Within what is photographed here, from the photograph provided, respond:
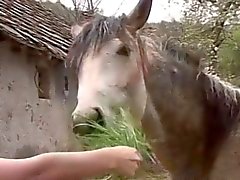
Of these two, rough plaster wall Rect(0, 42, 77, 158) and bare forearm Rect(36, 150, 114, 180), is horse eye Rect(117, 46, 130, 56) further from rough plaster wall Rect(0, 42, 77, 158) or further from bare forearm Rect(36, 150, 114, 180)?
rough plaster wall Rect(0, 42, 77, 158)

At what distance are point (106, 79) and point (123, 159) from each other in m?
1.11

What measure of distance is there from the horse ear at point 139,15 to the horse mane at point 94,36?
0.15 ft

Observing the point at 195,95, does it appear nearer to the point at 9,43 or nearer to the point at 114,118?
the point at 114,118

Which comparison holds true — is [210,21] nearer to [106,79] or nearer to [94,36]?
[94,36]

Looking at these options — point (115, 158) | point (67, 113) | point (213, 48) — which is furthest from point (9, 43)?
point (115, 158)

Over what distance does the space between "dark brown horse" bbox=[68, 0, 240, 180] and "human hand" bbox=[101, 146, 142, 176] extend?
114 cm

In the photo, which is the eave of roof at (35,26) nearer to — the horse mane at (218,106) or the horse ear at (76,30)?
the horse ear at (76,30)

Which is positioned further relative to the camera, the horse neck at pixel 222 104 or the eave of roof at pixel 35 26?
the eave of roof at pixel 35 26

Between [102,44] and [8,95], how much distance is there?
5013 millimetres

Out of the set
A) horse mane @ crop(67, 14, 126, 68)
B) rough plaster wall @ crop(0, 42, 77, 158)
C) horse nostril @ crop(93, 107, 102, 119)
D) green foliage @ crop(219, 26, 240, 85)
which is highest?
horse mane @ crop(67, 14, 126, 68)

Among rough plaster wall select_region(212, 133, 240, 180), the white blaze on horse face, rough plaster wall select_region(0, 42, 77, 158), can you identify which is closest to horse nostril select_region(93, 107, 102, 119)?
the white blaze on horse face

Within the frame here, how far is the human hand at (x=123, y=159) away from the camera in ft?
4.31

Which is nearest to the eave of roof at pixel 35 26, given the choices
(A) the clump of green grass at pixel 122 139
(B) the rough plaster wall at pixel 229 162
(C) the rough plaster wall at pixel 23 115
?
(C) the rough plaster wall at pixel 23 115

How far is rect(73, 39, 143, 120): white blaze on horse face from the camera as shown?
7.50 feet
